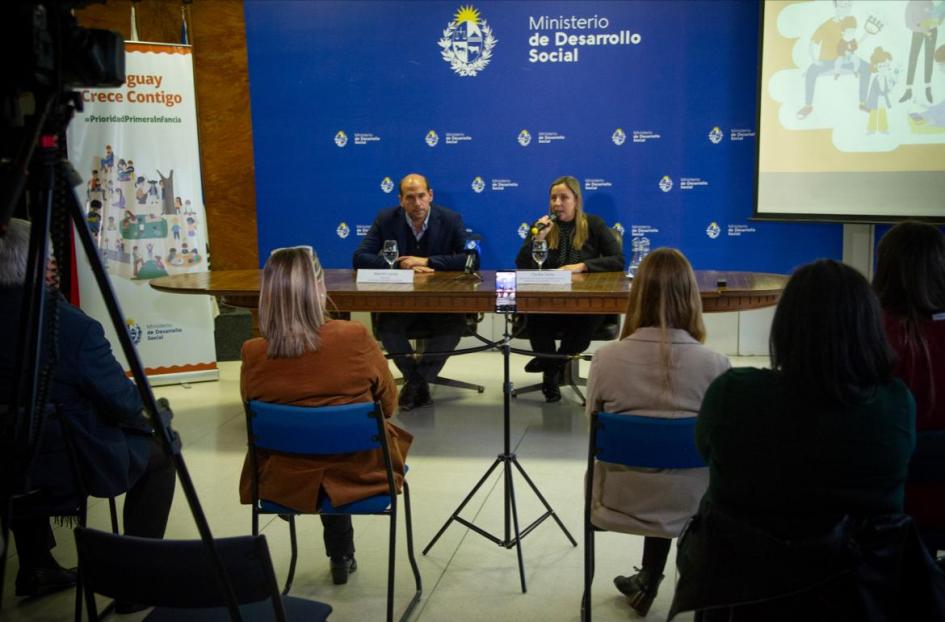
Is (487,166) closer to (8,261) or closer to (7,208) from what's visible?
(8,261)

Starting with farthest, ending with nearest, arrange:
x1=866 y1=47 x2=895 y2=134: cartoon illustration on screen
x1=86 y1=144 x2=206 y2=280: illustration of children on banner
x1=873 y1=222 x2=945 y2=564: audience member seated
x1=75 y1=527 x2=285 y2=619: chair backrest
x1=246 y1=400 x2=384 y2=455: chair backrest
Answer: x1=86 y1=144 x2=206 y2=280: illustration of children on banner
x1=866 y1=47 x2=895 y2=134: cartoon illustration on screen
x1=246 y1=400 x2=384 y2=455: chair backrest
x1=873 y1=222 x2=945 y2=564: audience member seated
x1=75 y1=527 x2=285 y2=619: chair backrest

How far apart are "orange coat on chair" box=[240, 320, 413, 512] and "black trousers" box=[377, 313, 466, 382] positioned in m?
2.28

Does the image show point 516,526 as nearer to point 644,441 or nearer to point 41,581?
point 644,441

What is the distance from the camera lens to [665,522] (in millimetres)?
2225

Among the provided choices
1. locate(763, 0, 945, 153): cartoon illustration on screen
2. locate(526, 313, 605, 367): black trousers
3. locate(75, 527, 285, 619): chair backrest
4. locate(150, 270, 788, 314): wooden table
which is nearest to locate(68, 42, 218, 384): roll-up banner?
locate(150, 270, 788, 314): wooden table

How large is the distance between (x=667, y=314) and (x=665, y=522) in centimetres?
56

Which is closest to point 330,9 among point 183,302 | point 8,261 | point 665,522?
point 183,302

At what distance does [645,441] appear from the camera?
7.16ft

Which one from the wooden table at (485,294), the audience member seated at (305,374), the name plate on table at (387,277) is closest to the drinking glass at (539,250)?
the wooden table at (485,294)

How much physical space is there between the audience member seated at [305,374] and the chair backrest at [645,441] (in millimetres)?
647

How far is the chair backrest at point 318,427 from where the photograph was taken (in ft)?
7.50

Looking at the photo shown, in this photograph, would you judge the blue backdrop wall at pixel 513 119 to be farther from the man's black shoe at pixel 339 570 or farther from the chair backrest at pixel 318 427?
the chair backrest at pixel 318 427

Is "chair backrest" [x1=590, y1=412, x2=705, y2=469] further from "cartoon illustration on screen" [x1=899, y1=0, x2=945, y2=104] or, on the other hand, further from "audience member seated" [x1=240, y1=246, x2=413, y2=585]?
"cartoon illustration on screen" [x1=899, y1=0, x2=945, y2=104]

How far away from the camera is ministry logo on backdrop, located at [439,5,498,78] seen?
576 centimetres
